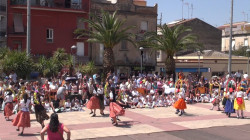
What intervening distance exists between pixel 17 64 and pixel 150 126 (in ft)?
40.3

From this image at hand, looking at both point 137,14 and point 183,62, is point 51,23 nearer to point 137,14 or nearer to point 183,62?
point 137,14

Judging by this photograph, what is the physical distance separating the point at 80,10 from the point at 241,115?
24844 millimetres

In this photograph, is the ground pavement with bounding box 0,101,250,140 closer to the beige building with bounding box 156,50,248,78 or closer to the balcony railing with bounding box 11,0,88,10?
the beige building with bounding box 156,50,248,78

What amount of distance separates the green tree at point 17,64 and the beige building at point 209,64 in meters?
20.9

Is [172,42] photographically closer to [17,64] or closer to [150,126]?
[17,64]

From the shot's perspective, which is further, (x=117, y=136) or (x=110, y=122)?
(x=110, y=122)

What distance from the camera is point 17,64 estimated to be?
77.9ft

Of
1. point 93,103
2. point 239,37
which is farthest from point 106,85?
point 239,37

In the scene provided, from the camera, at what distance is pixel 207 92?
25.4 m

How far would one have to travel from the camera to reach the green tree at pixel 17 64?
23.7 metres

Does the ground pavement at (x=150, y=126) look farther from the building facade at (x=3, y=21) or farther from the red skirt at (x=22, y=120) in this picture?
the building facade at (x=3, y=21)

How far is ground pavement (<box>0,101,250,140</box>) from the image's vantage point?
13422 millimetres

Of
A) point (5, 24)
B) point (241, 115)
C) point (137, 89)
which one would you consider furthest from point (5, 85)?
point (5, 24)

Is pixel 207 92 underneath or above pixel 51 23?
underneath
